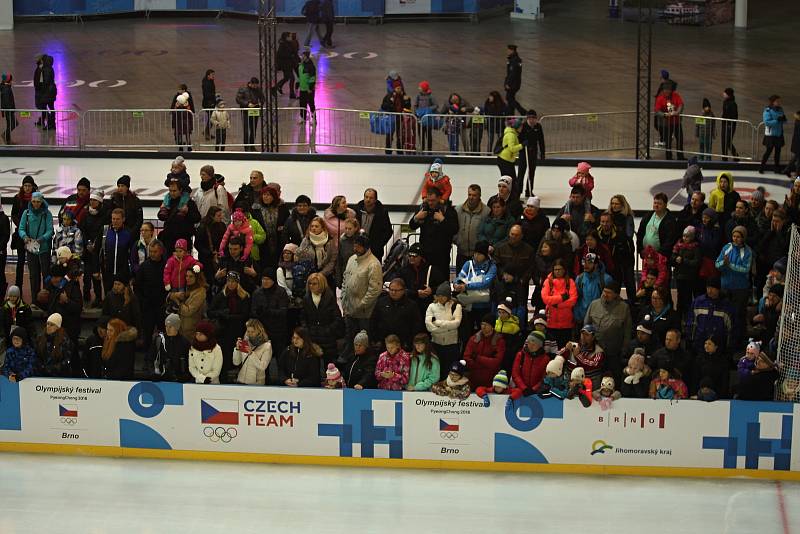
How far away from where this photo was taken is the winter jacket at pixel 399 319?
45.0ft

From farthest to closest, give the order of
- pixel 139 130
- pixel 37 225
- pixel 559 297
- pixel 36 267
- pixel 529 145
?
pixel 139 130 < pixel 529 145 < pixel 36 267 < pixel 37 225 < pixel 559 297

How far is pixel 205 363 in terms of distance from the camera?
13562 mm

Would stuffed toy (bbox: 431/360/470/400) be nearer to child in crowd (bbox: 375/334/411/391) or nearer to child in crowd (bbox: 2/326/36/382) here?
child in crowd (bbox: 375/334/411/391)

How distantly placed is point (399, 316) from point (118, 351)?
2.81 metres

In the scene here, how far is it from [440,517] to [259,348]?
2466mm

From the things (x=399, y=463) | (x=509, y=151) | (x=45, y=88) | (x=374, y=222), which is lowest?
(x=399, y=463)

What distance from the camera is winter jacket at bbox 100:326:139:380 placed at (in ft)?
45.3

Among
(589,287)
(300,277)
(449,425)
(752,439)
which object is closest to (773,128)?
(589,287)

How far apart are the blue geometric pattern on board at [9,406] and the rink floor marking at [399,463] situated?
21 cm

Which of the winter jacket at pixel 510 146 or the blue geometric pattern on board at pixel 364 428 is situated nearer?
the blue geometric pattern on board at pixel 364 428

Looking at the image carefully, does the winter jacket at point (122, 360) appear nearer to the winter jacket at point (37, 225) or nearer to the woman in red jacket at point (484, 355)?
the winter jacket at point (37, 225)

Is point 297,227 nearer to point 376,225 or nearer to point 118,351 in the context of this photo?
point 376,225

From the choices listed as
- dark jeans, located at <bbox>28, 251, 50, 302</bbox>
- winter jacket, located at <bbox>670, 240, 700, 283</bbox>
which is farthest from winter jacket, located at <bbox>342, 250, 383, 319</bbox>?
dark jeans, located at <bbox>28, 251, 50, 302</bbox>

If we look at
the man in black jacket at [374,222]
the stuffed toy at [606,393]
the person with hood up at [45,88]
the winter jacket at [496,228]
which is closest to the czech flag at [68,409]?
the man in black jacket at [374,222]
